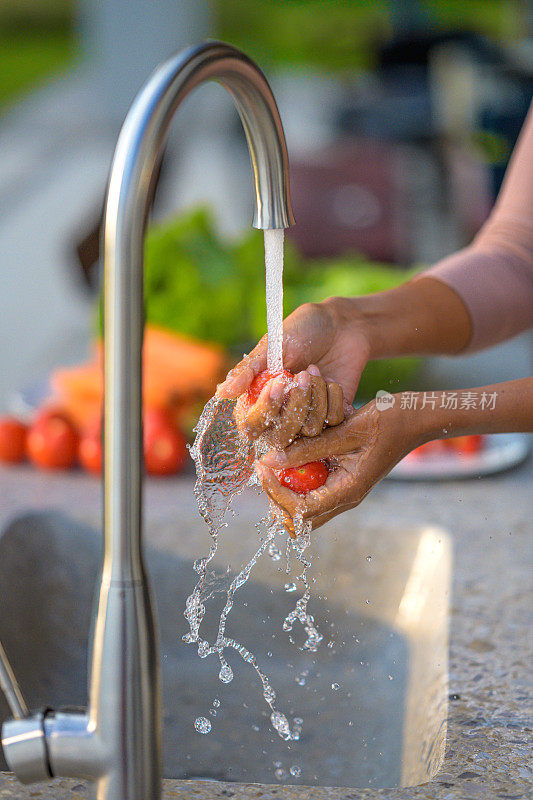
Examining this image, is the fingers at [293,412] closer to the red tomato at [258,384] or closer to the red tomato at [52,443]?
the red tomato at [258,384]

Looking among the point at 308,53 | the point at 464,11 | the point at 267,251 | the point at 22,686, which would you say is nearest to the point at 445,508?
the point at 22,686

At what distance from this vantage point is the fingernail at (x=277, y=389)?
0.83 metres

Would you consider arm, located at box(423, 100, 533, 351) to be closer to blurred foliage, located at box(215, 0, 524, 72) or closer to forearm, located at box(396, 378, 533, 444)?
forearm, located at box(396, 378, 533, 444)

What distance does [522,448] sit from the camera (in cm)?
165

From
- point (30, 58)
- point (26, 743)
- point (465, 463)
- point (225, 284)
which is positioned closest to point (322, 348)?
point (26, 743)

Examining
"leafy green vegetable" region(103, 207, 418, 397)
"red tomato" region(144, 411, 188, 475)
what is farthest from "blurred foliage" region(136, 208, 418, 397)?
"red tomato" region(144, 411, 188, 475)

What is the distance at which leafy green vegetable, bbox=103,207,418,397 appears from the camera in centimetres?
187

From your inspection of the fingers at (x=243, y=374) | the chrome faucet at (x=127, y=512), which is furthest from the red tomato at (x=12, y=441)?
the chrome faucet at (x=127, y=512)

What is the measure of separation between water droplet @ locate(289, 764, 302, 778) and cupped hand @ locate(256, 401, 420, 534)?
0.38 meters

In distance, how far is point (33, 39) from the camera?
2200 centimetres

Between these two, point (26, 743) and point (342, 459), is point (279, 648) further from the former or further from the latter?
point (26, 743)

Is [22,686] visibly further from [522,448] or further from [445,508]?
[522,448]

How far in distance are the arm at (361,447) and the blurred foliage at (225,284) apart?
31.9 inches

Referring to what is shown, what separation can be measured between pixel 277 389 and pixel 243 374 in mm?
46
